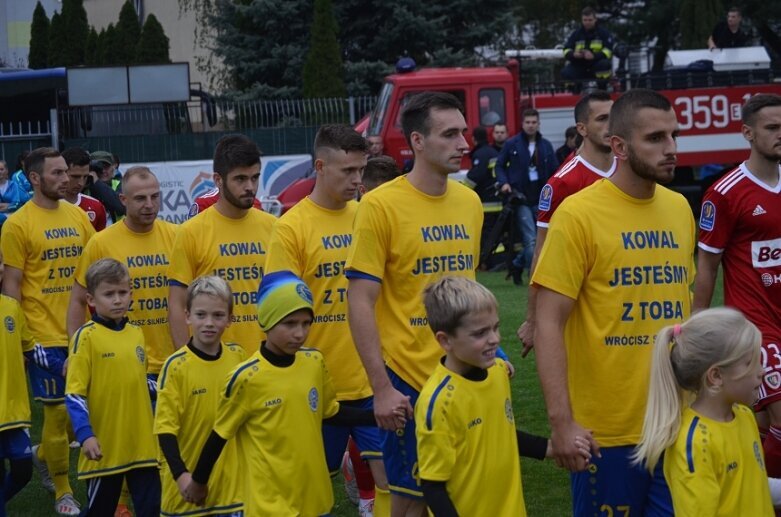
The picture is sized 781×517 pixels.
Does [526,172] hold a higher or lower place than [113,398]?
higher

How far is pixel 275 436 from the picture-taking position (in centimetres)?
590

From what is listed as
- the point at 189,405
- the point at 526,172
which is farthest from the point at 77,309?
the point at 526,172

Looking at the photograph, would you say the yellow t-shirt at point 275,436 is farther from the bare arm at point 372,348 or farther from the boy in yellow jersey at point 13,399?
the boy in yellow jersey at point 13,399

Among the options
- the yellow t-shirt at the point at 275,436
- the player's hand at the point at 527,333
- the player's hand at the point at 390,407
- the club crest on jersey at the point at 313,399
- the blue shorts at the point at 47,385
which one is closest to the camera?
the player's hand at the point at 390,407

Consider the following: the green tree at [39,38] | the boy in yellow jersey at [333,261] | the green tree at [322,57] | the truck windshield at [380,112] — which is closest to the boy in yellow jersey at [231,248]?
the boy in yellow jersey at [333,261]

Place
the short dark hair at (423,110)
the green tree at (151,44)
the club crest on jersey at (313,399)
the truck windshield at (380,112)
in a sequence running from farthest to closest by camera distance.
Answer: the green tree at (151,44) < the truck windshield at (380,112) < the short dark hair at (423,110) < the club crest on jersey at (313,399)

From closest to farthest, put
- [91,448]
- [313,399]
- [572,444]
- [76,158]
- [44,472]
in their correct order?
[572,444] < [313,399] < [91,448] < [44,472] < [76,158]

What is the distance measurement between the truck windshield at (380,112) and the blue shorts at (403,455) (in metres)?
16.2

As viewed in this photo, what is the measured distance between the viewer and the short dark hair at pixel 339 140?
23.5ft

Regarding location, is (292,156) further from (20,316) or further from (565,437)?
(565,437)

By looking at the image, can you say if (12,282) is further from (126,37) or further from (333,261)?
(126,37)

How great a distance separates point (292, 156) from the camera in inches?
1007

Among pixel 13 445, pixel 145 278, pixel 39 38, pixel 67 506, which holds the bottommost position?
pixel 67 506

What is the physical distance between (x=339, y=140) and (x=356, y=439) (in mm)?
1600
